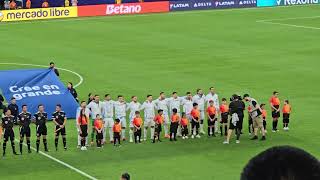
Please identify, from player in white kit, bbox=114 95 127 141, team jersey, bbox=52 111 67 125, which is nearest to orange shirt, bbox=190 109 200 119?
player in white kit, bbox=114 95 127 141

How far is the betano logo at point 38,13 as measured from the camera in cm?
5625

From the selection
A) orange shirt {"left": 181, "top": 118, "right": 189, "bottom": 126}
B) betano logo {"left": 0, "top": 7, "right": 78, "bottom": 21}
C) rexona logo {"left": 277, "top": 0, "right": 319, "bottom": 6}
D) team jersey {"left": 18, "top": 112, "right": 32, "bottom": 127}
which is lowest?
Result: orange shirt {"left": 181, "top": 118, "right": 189, "bottom": 126}

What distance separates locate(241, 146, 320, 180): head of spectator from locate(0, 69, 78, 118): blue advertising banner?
81.3 ft

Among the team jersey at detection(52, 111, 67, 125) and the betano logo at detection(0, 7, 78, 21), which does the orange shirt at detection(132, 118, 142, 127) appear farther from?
the betano logo at detection(0, 7, 78, 21)

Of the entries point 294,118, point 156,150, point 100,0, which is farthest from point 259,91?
point 100,0

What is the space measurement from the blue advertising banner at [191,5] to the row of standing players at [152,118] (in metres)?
39.0

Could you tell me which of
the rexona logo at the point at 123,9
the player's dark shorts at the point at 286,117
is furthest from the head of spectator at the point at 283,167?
the rexona logo at the point at 123,9

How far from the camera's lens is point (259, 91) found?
102ft

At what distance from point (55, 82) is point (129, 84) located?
6.31 meters

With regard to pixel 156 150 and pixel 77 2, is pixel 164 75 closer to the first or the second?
pixel 156 150

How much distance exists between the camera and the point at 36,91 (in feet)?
87.9

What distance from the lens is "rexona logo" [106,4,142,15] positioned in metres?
60.8

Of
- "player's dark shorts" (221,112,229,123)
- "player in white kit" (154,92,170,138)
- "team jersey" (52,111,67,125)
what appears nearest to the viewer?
"team jersey" (52,111,67,125)

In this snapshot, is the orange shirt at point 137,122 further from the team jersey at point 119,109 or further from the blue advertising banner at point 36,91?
the blue advertising banner at point 36,91
